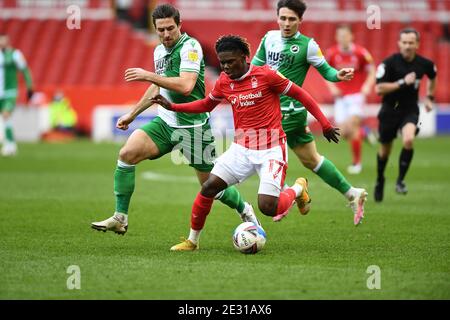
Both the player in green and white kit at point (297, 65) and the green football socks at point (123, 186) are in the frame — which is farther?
the player in green and white kit at point (297, 65)

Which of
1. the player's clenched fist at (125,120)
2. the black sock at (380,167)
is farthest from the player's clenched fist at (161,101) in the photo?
the black sock at (380,167)

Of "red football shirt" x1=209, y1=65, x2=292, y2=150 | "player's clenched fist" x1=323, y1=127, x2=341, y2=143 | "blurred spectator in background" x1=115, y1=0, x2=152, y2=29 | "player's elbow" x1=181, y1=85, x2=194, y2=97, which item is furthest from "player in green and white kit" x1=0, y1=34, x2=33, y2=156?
"blurred spectator in background" x1=115, y1=0, x2=152, y2=29

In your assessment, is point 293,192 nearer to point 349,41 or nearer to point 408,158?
point 408,158

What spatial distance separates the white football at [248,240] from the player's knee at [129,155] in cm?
124

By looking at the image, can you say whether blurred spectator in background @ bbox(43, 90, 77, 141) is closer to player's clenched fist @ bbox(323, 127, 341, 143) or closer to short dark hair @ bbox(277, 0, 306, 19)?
short dark hair @ bbox(277, 0, 306, 19)

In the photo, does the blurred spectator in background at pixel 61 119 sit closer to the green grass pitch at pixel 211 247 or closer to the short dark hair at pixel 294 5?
the green grass pitch at pixel 211 247

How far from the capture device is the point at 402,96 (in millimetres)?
12523

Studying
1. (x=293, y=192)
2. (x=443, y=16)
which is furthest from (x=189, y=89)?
(x=443, y=16)

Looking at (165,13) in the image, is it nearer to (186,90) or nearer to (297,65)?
(186,90)

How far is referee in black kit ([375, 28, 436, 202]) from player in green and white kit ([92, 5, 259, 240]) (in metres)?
4.05

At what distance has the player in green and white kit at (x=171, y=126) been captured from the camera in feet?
27.9

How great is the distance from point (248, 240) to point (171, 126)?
4.76ft

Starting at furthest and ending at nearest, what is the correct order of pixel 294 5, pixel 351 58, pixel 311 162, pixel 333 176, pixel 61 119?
pixel 61 119
pixel 351 58
pixel 311 162
pixel 333 176
pixel 294 5

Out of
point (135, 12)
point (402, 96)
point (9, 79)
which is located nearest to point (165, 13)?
point (402, 96)
